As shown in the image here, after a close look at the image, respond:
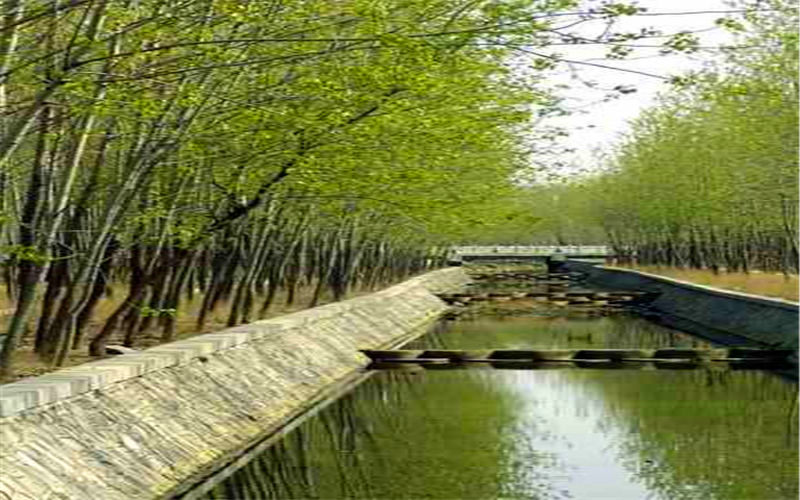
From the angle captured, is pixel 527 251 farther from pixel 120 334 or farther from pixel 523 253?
pixel 120 334

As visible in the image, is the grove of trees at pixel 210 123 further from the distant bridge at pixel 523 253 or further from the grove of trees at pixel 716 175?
the distant bridge at pixel 523 253

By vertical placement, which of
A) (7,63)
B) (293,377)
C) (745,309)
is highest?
(7,63)

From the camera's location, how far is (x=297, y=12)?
55.5 feet

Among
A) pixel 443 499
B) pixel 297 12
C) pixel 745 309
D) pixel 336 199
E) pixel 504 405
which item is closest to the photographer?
pixel 443 499

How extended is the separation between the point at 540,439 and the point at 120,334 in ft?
40.3

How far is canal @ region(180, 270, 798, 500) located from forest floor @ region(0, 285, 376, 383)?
4.14 meters

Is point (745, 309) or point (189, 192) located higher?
point (189, 192)

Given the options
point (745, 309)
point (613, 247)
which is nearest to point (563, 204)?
point (613, 247)

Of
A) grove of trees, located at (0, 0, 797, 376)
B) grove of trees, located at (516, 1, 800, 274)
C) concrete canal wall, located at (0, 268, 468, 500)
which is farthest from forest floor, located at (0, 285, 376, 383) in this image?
grove of trees, located at (516, 1, 800, 274)

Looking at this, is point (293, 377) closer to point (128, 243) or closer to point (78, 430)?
point (128, 243)

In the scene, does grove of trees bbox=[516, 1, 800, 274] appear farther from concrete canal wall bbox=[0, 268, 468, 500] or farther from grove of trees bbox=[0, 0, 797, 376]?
concrete canal wall bbox=[0, 268, 468, 500]

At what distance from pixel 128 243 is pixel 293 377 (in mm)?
3863

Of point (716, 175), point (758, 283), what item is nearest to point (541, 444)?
point (758, 283)

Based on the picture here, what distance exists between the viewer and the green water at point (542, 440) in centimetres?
1516
